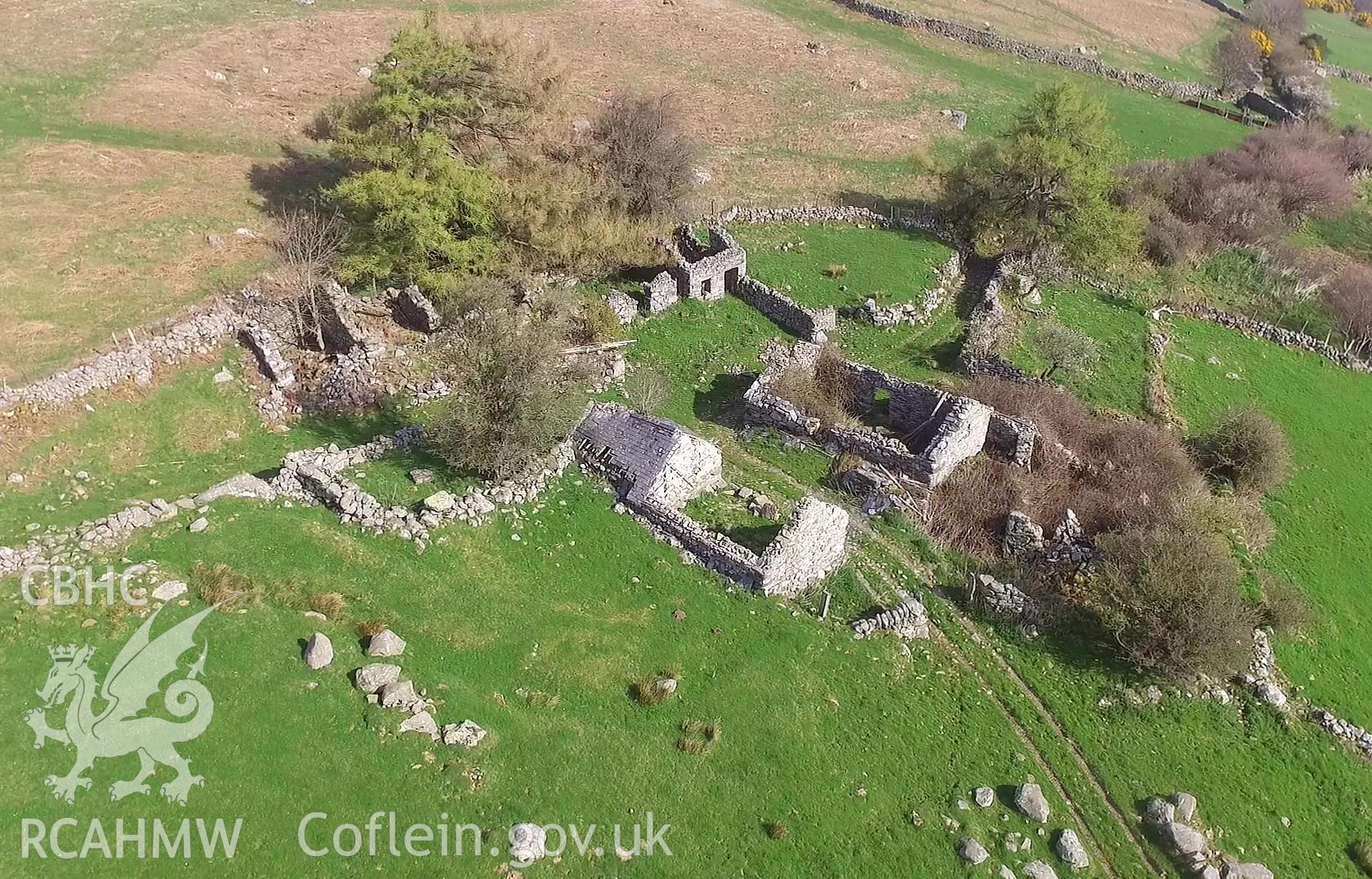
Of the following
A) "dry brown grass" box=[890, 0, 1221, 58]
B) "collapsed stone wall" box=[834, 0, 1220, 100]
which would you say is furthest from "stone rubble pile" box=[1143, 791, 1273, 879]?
"dry brown grass" box=[890, 0, 1221, 58]

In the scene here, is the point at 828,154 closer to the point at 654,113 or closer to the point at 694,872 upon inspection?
the point at 654,113

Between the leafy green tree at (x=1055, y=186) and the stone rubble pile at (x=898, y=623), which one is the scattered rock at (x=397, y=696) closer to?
the stone rubble pile at (x=898, y=623)

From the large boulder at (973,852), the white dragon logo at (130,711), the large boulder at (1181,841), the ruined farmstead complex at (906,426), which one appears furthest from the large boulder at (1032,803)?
the white dragon logo at (130,711)

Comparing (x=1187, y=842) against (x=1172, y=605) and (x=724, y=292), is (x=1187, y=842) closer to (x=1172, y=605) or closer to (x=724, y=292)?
(x=1172, y=605)

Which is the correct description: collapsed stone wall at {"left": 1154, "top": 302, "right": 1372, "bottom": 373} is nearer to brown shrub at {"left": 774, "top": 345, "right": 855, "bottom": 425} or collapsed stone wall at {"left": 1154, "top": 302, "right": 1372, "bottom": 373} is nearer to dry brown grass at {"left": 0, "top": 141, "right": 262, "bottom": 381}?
brown shrub at {"left": 774, "top": 345, "right": 855, "bottom": 425}

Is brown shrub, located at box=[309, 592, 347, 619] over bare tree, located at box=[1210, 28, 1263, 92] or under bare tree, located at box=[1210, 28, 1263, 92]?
under

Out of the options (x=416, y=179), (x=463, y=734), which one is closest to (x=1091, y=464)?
(x=463, y=734)
